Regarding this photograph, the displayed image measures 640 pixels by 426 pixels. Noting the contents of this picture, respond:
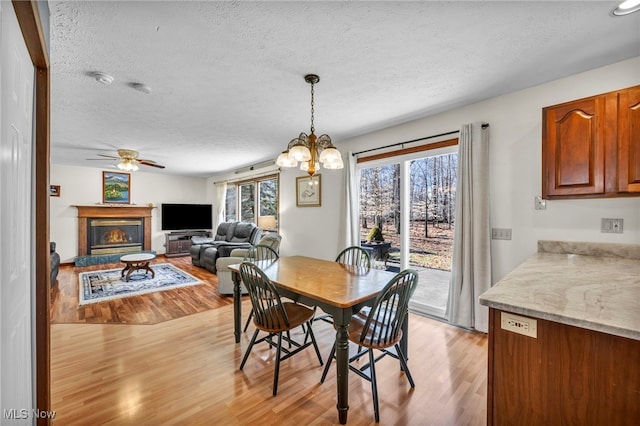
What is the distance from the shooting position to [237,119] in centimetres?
336

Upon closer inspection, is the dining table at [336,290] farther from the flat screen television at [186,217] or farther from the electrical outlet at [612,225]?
the flat screen television at [186,217]

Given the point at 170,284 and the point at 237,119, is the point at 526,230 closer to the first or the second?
the point at 237,119

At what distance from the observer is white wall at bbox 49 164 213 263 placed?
247 inches

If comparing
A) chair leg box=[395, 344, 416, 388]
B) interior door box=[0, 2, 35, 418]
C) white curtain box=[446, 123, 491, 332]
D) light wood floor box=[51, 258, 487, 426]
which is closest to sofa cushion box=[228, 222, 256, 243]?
light wood floor box=[51, 258, 487, 426]

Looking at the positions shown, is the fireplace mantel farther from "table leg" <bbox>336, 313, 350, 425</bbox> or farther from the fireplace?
"table leg" <bbox>336, 313, 350, 425</bbox>

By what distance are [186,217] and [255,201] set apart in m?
2.73

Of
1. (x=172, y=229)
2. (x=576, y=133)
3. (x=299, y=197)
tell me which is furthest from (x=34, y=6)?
(x=172, y=229)

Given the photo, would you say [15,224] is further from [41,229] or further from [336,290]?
[336,290]

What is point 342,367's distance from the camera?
168 centimetres

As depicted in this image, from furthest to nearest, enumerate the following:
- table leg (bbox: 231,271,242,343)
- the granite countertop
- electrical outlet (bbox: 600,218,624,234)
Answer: table leg (bbox: 231,271,242,343) < electrical outlet (bbox: 600,218,624,234) < the granite countertop

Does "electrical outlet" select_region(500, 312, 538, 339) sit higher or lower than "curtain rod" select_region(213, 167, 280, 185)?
lower

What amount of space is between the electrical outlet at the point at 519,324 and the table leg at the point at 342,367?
85cm
